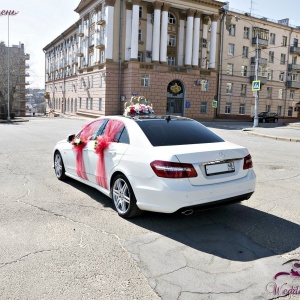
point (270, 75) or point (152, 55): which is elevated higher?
point (152, 55)

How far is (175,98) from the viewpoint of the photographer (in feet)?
146

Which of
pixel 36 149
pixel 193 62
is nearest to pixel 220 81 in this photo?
pixel 193 62

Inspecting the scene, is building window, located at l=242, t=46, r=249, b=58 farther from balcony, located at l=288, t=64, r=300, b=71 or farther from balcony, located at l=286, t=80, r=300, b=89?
balcony, located at l=286, t=80, r=300, b=89

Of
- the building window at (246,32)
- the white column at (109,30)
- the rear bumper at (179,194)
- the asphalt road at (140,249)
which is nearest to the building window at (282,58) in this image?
the building window at (246,32)

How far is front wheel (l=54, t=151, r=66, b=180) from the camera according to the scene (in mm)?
7120

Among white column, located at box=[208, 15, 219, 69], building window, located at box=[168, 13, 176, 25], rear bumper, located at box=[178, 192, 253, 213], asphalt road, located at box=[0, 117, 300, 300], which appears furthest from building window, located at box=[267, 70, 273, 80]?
rear bumper, located at box=[178, 192, 253, 213]

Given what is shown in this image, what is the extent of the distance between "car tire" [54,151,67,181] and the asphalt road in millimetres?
828

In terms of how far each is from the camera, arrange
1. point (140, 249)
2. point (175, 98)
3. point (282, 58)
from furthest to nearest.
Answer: point (282, 58) → point (175, 98) → point (140, 249)

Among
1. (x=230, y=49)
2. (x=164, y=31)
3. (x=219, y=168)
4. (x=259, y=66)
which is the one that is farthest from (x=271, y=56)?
(x=219, y=168)

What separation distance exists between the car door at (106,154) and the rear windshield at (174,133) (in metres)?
0.37

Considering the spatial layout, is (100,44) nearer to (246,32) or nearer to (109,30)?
(109,30)

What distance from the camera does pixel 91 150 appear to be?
5.79 metres

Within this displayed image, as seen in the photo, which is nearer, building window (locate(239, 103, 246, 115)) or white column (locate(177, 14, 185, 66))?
white column (locate(177, 14, 185, 66))

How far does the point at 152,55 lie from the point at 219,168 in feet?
129
